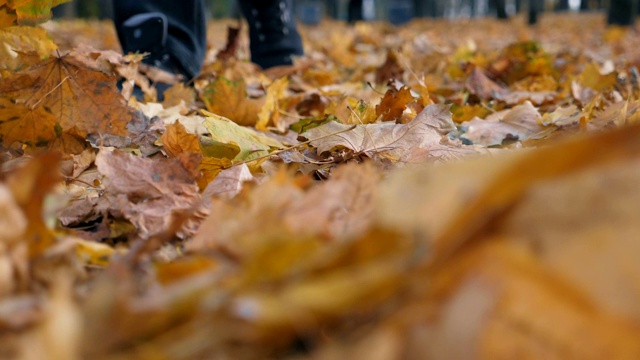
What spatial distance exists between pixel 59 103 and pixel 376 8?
33419mm

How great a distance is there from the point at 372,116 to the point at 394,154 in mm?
228

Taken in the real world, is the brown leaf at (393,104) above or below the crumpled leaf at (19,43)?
below

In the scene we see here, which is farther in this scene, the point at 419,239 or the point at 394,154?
the point at 394,154

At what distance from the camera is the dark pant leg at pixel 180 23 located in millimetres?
2381

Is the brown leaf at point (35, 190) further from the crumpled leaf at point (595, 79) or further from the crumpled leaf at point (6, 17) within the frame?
the crumpled leaf at point (595, 79)

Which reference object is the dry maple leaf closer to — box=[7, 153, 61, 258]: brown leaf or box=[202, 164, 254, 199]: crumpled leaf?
box=[202, 164, 254, 199]: crumpled leaf

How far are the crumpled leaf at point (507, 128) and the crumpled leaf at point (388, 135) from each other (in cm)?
22

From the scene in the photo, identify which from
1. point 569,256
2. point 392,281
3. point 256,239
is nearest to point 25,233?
point 256,239

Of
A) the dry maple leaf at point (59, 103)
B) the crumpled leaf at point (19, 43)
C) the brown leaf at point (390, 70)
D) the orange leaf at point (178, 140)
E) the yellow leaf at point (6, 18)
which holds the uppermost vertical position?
the yellow leaf at point (6, 18)

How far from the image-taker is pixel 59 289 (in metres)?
0.50

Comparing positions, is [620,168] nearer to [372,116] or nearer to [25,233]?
[25,233]

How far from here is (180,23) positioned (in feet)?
8.21

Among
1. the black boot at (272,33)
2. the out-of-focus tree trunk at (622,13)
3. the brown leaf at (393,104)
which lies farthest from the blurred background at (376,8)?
the brown leaf at (393,104)

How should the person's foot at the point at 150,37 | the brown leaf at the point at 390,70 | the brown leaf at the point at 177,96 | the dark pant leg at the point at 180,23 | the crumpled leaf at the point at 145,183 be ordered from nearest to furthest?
1. the crumpled leaf at the point at 145,183
2. the brown leaf at the point at 177,96
3. the person's foot at the point at 150,37
4. the dark pant leg at the point at 180,23
5. the brown leaf at the point at 390,70
